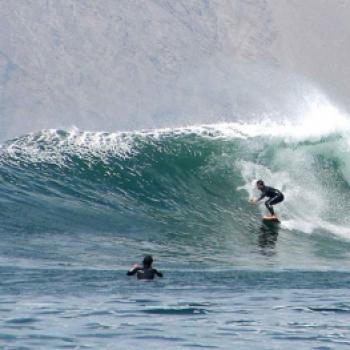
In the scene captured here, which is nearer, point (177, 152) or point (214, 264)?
point (214, 264)

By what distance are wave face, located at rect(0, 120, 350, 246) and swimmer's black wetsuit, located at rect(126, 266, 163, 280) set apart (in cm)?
461

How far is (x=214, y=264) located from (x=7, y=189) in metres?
6.98

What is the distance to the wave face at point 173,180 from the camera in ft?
76.7

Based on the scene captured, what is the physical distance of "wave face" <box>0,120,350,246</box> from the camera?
23.4 meters

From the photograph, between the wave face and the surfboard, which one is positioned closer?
the wave face

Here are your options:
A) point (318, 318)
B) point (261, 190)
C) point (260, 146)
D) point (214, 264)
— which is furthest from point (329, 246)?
point (318, 318)

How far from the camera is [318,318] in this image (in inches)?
565

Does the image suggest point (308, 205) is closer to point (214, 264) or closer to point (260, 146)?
point (260, 146)

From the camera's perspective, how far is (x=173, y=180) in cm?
2678

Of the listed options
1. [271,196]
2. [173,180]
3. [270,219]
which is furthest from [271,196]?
[173,180]

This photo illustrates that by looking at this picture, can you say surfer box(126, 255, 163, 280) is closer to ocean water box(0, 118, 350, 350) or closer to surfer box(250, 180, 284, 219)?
ocean water box(0, 118, 350, 350)

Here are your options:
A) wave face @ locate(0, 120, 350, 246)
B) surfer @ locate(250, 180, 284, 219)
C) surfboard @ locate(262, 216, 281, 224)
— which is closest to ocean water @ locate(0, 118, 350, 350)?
wave face @ locate(0, 120, 350, 246)

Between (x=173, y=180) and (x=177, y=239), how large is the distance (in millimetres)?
4913

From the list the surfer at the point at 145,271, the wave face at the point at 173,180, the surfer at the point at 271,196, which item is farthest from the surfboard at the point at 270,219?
the surfer at the point at 145,271
